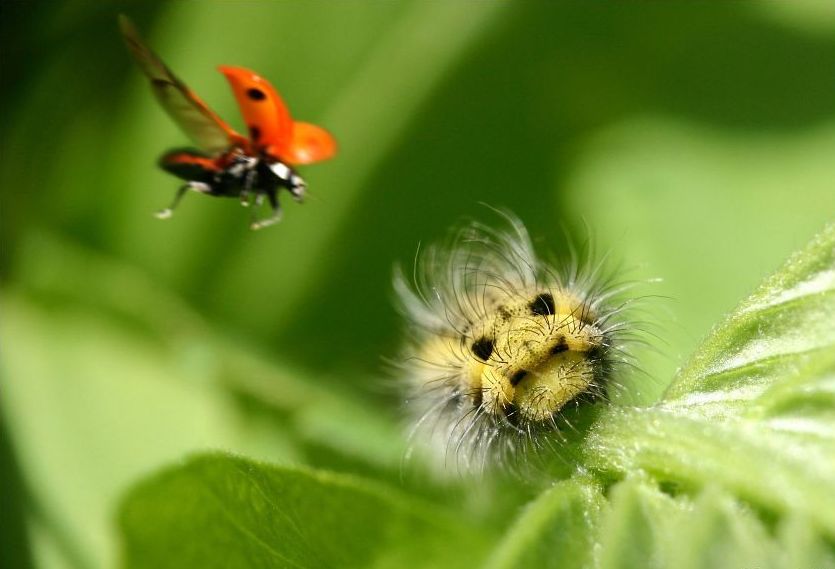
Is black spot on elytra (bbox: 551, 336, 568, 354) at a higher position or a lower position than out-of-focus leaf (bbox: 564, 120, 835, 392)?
lower

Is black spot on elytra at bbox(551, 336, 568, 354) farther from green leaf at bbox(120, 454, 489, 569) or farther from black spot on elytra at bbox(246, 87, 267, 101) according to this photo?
black spot on elytra at bbox(246, 87, 267, 101)

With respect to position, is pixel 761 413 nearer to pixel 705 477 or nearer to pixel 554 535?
pixel 705 477

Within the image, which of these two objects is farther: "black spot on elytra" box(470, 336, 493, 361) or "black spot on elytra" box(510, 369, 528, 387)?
"black spot on elytra" box(470, 336, 493, 361)

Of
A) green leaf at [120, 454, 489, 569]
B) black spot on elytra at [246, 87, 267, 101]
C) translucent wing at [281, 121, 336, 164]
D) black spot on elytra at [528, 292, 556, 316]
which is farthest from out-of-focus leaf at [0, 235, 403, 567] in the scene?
black spot on elytra at [246, 87, 267, 101]

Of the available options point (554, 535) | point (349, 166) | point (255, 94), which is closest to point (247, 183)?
point (255, 94)

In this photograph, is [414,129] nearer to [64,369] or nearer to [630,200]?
[630,200]

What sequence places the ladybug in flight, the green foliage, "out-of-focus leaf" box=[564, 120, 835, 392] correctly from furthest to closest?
"out-of-focus leaf" box=[564, 120, 835, 392], the ladybug in flight, the green foliage

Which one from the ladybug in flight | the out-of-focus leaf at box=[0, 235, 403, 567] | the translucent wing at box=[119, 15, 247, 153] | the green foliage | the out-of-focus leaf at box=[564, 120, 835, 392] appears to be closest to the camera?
the green foliage

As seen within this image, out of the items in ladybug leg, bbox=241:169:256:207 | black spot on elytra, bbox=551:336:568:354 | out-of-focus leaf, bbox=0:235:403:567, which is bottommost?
out-of-focus leaf, bbox=0:235:403:567
